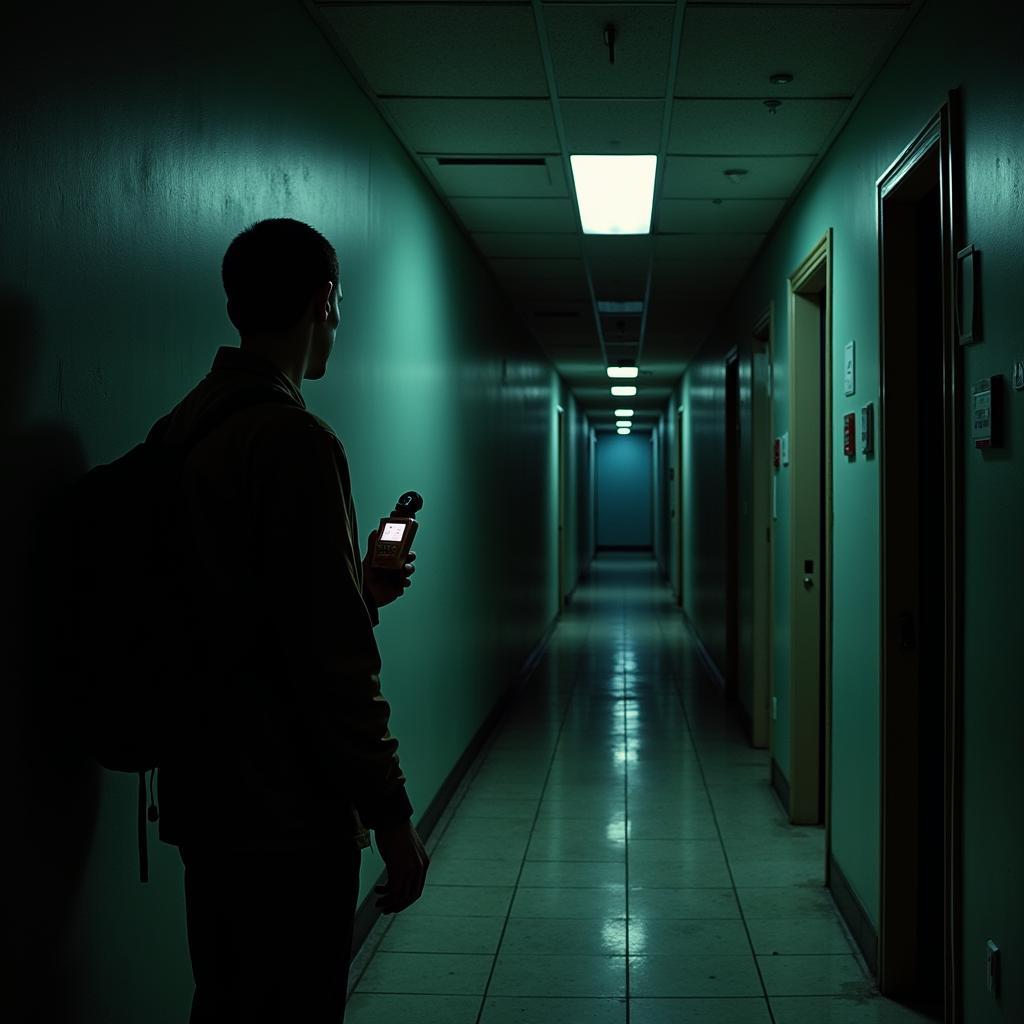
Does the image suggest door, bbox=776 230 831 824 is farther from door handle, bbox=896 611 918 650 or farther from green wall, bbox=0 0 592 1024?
green wall, bbox=0 0 592 1024

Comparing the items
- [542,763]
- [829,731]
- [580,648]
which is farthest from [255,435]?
[580,648]

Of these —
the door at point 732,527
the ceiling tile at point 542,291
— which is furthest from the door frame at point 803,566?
the door at point 732,527

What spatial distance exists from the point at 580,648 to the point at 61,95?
8.51 meters

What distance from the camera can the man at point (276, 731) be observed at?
1380mm

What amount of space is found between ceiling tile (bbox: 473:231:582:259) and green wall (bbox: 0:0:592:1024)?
69.3 inches

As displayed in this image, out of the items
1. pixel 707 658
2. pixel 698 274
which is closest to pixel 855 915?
pixel 698 274

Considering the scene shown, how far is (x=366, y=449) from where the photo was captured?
3385mm

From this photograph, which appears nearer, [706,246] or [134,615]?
[134,615]

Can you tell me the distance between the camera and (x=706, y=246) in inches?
219

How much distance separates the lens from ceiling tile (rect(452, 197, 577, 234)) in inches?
188

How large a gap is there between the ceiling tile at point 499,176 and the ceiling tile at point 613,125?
223 millimetres

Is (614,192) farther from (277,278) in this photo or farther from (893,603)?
(277,278)

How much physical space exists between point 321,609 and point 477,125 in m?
2.80

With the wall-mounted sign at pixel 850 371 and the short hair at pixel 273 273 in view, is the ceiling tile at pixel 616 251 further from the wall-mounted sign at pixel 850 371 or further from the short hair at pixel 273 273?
the short hair at pixel 273 273
